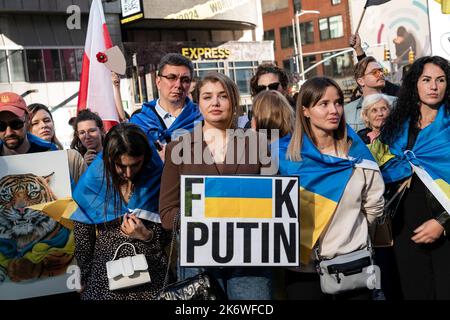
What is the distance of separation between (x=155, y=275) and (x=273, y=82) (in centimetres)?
260

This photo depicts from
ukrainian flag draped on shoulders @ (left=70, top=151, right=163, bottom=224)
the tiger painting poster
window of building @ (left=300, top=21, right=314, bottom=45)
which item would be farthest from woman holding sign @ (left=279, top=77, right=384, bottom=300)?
window of building @ (left=300, top=21, right=314, bottom=45)

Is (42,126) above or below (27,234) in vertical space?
above

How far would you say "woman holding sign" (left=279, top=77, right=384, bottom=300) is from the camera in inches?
146

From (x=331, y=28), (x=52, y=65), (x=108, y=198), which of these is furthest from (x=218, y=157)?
(x=331, y=28)

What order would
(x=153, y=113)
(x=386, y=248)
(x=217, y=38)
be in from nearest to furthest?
(x=386, y=248) < (x=153, y=113) < (x=217, y=38)

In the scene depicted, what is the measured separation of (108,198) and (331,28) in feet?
225

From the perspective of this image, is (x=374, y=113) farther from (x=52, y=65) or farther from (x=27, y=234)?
(x=52, y=65)

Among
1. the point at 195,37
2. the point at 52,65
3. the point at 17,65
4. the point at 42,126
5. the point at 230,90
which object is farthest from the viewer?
the point at 195,37

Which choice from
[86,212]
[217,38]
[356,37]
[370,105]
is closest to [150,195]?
[86,212]

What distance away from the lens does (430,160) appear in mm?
4152

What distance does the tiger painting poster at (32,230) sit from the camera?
169 inches

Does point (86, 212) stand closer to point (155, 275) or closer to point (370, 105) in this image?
point (155, 275)

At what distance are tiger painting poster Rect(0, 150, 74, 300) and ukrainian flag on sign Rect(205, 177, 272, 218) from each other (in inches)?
50.7

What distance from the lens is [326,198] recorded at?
372 centimetres
